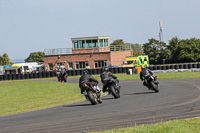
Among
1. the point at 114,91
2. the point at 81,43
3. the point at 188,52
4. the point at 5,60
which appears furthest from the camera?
the point at 5,60

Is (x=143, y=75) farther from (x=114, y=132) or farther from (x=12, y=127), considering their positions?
(x=114, y=132)

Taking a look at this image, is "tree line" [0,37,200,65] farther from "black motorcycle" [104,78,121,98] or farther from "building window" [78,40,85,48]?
"black motorcycle" [104,78,121,98]

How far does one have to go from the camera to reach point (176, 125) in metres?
8.36

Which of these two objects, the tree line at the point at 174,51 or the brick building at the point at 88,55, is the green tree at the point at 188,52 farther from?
the brick building at the point at 88,55


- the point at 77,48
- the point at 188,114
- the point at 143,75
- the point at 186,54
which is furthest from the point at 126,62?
the point at 188,114

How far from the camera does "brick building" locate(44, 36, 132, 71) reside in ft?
228

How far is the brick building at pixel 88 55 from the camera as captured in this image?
228 feet

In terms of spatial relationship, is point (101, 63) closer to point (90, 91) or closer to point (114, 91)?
point (114, 91)

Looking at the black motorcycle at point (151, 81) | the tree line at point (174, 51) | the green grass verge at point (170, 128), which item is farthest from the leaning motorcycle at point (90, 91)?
the tree line at point (174, 51)

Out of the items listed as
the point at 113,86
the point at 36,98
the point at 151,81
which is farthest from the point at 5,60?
the point at 113,86

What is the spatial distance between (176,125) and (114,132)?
1.39 metres

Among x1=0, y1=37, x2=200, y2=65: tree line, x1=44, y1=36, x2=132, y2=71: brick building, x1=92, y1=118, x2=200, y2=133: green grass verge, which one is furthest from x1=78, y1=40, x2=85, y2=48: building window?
x1=92, y1=118, x2=200, y2=133: green grass verge

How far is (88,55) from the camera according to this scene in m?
70.2

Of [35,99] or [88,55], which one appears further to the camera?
[88,55]
